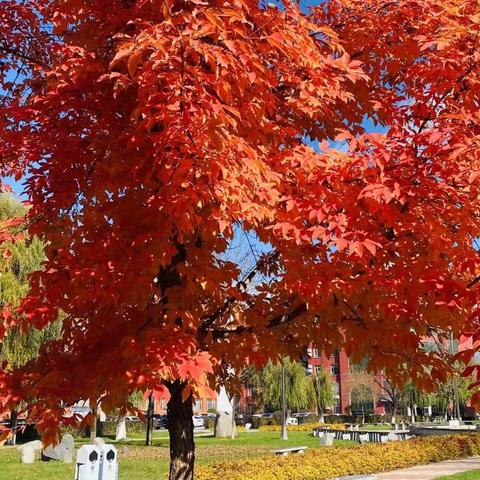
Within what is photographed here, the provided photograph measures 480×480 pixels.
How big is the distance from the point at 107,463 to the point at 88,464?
137mm

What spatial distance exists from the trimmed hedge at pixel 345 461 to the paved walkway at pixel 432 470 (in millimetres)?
384

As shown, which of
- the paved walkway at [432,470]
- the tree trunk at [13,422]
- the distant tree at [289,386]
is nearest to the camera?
the tree trunk at [13,422]

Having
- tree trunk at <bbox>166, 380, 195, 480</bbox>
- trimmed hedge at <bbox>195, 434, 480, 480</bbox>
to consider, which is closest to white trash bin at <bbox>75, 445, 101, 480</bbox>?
tree trunk at <bbox>166, 380, 195, 480</bbox>

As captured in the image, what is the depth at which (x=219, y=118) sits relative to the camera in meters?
3.07

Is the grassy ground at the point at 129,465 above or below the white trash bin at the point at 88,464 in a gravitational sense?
below

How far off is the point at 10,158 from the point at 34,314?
1.54 meters

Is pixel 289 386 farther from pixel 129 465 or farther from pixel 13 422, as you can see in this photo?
pixel 13 422

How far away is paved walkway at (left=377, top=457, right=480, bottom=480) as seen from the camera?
44.6ft

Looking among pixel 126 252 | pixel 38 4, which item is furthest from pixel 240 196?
pixel 38 4

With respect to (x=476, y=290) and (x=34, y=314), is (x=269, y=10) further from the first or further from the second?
(x=34, y=314)

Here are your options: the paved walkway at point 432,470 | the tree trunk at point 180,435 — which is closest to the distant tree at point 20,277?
the paved walkway at point 432,470

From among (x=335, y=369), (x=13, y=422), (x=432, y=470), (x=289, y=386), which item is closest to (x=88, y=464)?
(x=432, y=470)

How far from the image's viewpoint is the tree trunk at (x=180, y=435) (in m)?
4.96

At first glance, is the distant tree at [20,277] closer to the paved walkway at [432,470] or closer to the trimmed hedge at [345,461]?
the trimmed hedge at [345,461]
